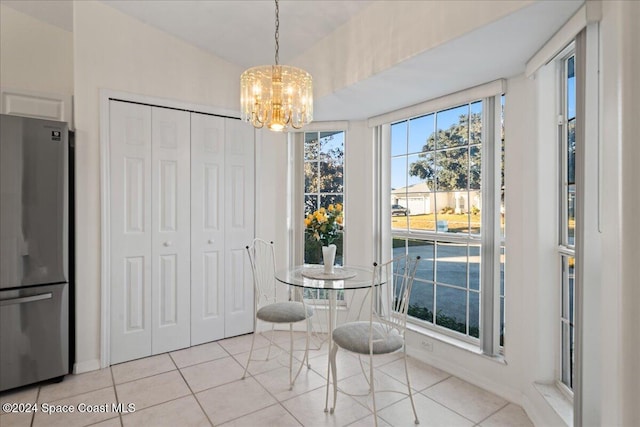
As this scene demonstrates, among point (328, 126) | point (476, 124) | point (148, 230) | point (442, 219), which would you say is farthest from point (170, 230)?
point (476, 124)

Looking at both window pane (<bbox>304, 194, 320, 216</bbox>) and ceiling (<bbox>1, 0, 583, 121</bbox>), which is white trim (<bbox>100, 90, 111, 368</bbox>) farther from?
window pane (<bbox>304, 194, 320, 216</bbox>)

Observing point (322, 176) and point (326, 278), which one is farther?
point (322, 176)

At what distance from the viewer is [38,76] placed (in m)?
3.16

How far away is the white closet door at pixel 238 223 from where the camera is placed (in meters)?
3.55

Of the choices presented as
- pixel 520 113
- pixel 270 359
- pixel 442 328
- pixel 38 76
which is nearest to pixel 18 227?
pixel 38 76

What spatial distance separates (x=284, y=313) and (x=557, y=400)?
181 cm

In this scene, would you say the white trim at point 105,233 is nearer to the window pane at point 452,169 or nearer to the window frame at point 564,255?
the window pane at point 452,169

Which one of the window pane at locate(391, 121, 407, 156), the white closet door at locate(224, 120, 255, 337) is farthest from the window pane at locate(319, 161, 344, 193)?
the white closet door at locate(224, 120, 255, 337)

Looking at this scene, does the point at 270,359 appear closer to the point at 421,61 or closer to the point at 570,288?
the point at 570,288

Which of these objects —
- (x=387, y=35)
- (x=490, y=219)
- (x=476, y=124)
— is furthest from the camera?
(x=476, y=124)

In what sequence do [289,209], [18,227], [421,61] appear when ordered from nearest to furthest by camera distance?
[421,61] → [18,227] → [289,209]

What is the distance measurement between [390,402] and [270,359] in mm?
1139

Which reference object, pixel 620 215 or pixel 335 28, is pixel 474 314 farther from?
pixel 335 28

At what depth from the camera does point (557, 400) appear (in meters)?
2.05
